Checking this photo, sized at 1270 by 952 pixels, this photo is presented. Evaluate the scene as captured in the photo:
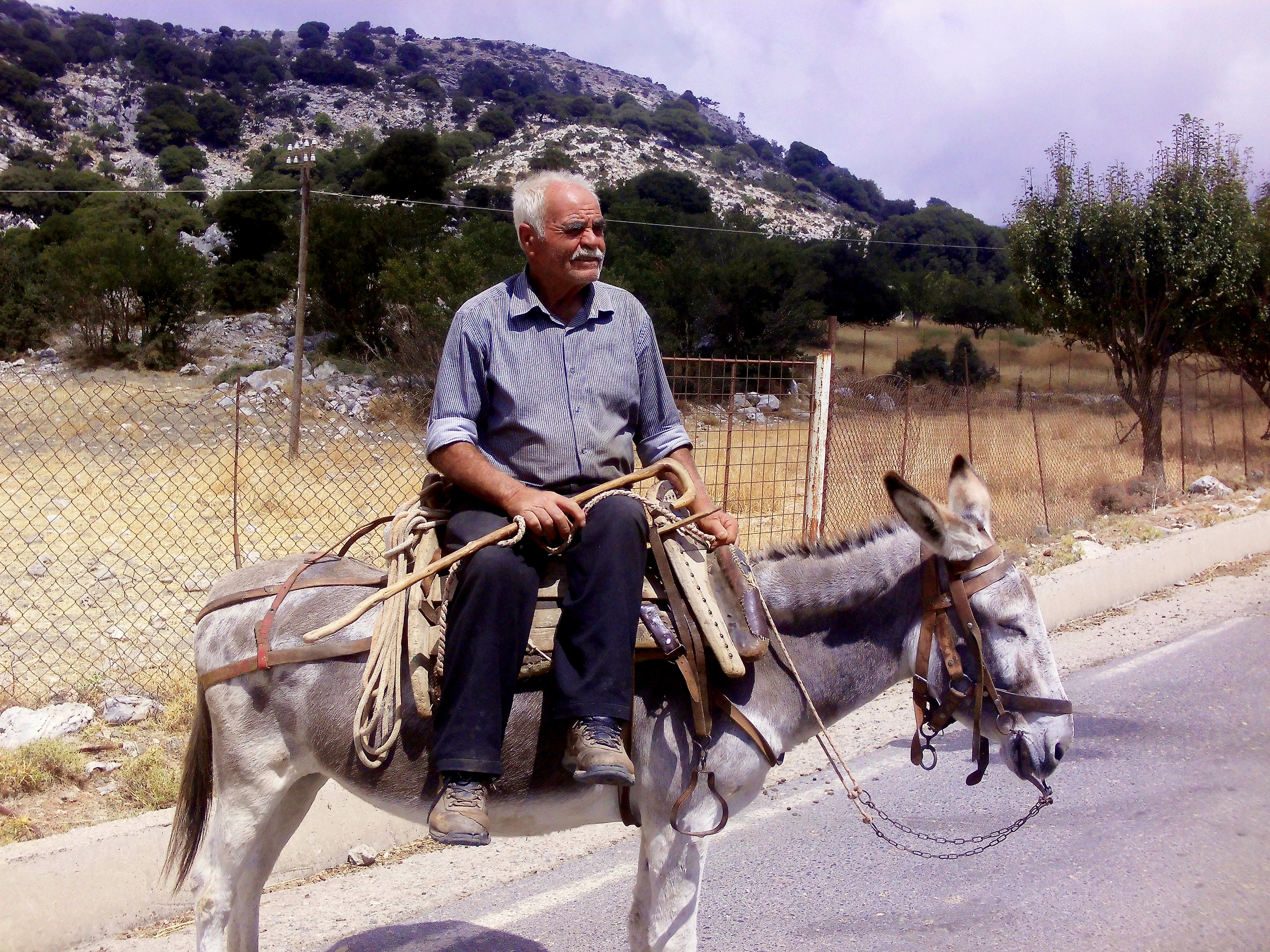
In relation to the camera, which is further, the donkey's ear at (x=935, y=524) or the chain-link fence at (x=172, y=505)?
the chain-link fence at (x=172, y=505)

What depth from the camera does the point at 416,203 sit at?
29672 mm

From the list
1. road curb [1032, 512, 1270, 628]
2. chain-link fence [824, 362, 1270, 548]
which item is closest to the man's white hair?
chain-link fence [824, 362, 1270, 548]

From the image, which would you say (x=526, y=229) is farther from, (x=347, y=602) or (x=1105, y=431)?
(x=1105, y=431)

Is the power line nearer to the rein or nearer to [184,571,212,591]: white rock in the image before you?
[184,571,212,591]: white rock

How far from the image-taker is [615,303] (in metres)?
2.98

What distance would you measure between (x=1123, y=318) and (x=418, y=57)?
164 m

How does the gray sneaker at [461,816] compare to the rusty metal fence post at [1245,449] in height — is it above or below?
below

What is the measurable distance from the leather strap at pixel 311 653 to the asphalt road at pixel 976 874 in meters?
1.29

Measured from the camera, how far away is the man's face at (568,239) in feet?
9.21

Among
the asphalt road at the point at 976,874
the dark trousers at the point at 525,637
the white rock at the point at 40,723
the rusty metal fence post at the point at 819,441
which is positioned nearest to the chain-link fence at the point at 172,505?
the rusty metal fence post at the point at 819,441

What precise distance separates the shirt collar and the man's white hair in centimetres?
14

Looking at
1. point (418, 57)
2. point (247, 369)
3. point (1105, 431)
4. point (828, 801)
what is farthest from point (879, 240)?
point (418, 57)

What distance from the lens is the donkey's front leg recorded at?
9.00ft

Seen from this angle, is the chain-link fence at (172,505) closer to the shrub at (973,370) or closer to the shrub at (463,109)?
the shrub at (973,370)
